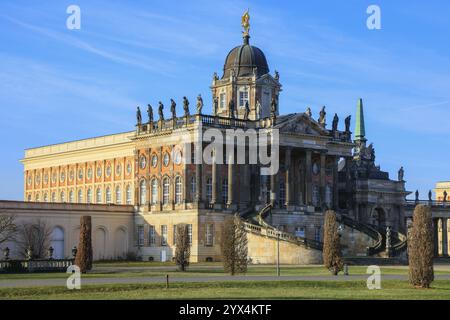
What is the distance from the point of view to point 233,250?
2213 inches

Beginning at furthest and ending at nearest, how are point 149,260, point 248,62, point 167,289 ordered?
1. point 248,62
2. point 149,260
3. point 167,289

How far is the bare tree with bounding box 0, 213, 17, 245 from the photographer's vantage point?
249 ft

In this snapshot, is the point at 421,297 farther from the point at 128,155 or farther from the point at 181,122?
the point at 128,155

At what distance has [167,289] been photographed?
40.9m

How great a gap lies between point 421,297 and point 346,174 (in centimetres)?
6533

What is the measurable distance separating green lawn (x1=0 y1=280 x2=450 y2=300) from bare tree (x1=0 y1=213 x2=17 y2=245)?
35.3m

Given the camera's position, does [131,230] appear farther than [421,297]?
Yes

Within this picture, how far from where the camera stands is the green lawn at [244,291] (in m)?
37.2

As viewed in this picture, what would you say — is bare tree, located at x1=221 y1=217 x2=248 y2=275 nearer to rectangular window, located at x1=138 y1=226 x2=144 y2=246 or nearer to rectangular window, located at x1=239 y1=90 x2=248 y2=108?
rectangular window, located at x1=138 y1=226 x2=144 y2=246

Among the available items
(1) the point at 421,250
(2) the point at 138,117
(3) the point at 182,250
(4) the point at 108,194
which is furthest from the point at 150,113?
(1) the point at 421,250

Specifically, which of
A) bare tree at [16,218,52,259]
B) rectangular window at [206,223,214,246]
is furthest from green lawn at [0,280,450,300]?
bare tree at [16,218,52,259]

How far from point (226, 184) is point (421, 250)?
45619 millimetres

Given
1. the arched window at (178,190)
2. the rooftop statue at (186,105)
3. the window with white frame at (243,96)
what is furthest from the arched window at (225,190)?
the window with white frame at (243,96)
